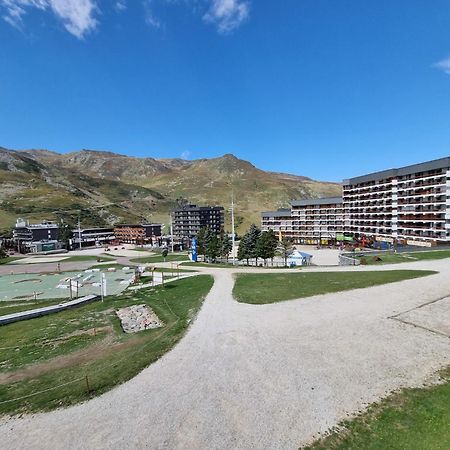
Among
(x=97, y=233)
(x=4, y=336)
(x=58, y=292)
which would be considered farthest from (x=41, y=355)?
(x=97, y=233)

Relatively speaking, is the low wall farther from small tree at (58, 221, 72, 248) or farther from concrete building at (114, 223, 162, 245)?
concrete building at (114, 223, 162, 245)

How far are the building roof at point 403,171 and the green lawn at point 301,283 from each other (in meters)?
56.2

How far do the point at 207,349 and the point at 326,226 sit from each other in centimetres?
13186

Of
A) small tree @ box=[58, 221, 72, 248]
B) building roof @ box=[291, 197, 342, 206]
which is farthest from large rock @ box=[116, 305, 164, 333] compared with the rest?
small tree @ box=[58, 221, 72, 248]

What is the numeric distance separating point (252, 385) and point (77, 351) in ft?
52.9

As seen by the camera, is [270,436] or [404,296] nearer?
[270,436]

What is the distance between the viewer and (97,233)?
18512cm

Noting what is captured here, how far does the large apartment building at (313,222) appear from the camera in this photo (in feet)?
474

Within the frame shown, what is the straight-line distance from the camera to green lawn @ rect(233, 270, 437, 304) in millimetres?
39406

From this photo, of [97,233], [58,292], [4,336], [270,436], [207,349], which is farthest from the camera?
[97,233]

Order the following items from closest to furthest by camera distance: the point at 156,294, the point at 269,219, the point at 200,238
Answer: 1. the point at 156,294
2. the point at 200,238
3. the point at 269,219

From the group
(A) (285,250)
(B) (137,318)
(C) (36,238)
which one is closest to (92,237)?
(C) (36,238)

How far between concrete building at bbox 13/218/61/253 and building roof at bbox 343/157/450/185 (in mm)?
138597

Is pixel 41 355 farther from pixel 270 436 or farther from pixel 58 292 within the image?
pixel 58 292
